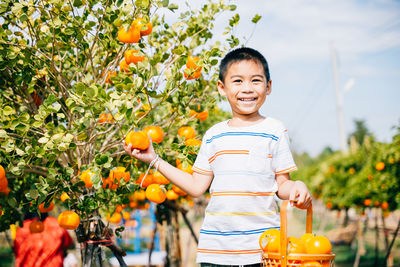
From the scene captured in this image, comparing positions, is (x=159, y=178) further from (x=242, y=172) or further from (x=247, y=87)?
(x=247, y=87)

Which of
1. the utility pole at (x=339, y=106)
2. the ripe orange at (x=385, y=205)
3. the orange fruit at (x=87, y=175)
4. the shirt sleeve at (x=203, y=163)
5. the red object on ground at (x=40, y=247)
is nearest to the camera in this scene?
the shirt sleeve at (x=203, y=163)

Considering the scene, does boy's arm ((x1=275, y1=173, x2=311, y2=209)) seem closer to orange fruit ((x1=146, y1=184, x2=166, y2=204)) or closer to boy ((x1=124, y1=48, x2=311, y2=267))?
boy ((x1=124, y1=48, x2=311, y2=267))

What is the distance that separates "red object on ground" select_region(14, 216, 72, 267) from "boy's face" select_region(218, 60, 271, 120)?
2855 mm

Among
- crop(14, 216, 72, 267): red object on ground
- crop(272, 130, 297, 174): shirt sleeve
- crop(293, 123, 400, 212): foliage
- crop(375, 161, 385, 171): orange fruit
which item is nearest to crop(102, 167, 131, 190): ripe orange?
crop(272, 130, 297, 174): shirt sleeve

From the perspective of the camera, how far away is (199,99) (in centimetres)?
253

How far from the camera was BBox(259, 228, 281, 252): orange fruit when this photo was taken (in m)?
1.53

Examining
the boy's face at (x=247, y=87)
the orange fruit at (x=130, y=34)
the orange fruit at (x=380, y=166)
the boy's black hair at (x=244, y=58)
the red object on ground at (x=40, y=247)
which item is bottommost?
the red object on ground at (x=40, y=247)

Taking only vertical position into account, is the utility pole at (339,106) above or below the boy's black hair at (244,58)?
above

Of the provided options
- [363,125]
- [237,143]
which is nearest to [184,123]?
[237,143]

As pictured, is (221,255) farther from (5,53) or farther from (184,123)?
(5,53)

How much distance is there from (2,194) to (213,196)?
142cm

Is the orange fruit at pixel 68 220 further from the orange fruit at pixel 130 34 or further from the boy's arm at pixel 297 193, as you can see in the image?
the boy's arm at pixel 297 193

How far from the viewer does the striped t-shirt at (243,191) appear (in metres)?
1.70

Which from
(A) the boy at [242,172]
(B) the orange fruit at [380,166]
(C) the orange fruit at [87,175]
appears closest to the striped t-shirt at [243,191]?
(A) the boy at [242,172]
